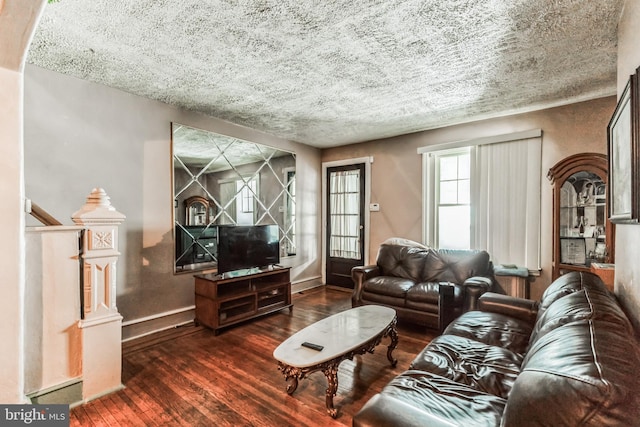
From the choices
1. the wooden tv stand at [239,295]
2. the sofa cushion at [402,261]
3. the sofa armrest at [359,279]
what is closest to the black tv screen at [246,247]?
the wooden tv stand at [239,295]

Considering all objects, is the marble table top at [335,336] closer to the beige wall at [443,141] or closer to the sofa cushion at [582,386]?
the sofa cushion at [582,386]

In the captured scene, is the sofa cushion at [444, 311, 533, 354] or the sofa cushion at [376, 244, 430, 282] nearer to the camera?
the sofa cushion at [444, 311, 533, 354]

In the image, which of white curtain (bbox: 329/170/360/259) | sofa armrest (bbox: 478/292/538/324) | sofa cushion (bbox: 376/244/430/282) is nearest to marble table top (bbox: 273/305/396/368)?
sofa armrest (bbox: 478/292/538/324)

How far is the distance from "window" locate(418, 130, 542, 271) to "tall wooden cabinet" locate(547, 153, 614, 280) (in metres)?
0.29

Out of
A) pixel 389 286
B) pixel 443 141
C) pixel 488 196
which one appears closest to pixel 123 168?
pixel 389 286

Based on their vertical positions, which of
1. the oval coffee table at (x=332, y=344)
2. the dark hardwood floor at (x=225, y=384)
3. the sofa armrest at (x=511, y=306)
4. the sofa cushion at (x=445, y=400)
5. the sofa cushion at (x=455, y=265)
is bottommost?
the dark hardwood floor at (x=225, y=384)

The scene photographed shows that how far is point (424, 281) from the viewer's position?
373 cm

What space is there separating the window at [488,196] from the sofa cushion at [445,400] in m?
2.84

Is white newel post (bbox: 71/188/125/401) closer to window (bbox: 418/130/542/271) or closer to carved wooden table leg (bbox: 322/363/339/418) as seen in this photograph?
carved wooden table leg (bbox: 322/363/339/418)

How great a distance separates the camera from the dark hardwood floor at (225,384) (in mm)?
1918

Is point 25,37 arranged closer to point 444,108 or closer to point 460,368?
point 460,368

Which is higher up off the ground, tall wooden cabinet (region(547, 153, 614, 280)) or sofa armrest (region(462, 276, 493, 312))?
tall wooden cabinet (region(547, 153, 614, 280))

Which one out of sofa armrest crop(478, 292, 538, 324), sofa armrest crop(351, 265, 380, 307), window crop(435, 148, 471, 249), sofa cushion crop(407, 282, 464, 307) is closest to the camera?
sofa armrest crop(478, 292, 538, 324)

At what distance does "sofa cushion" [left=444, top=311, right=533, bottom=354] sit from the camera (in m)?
2.02
